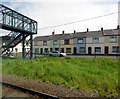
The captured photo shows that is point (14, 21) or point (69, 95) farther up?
point (14, 21)

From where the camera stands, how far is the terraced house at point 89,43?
84.9ft

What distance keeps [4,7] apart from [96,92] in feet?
45.9

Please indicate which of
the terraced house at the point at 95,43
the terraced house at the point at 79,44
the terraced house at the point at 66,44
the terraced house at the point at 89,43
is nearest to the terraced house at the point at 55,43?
the terraced house at the point at 89,43

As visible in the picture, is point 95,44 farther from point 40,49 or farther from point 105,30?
point 40,49

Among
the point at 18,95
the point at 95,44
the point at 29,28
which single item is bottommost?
the point at 18,95

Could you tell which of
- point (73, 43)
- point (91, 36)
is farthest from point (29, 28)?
point (91, 36)

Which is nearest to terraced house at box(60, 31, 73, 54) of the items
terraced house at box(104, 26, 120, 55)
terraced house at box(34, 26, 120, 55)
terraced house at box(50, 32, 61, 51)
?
terraced house at box(34, 26, 120, 55)

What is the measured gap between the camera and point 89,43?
92.9 ft

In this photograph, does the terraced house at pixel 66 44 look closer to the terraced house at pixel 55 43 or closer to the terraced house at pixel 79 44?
the terraced house at pixel 55 43

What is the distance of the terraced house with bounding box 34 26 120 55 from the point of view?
1019 inches

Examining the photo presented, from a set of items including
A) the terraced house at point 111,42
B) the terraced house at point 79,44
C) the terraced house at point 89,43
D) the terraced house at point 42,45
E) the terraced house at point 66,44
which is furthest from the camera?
the terraced house at point 42,45

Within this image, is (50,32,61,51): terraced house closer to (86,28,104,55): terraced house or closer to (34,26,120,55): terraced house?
(34,26,120,55): terraced house

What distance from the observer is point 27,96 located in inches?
149

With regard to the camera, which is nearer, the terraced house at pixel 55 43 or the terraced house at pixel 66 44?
the terraced house at pixel 66 44
